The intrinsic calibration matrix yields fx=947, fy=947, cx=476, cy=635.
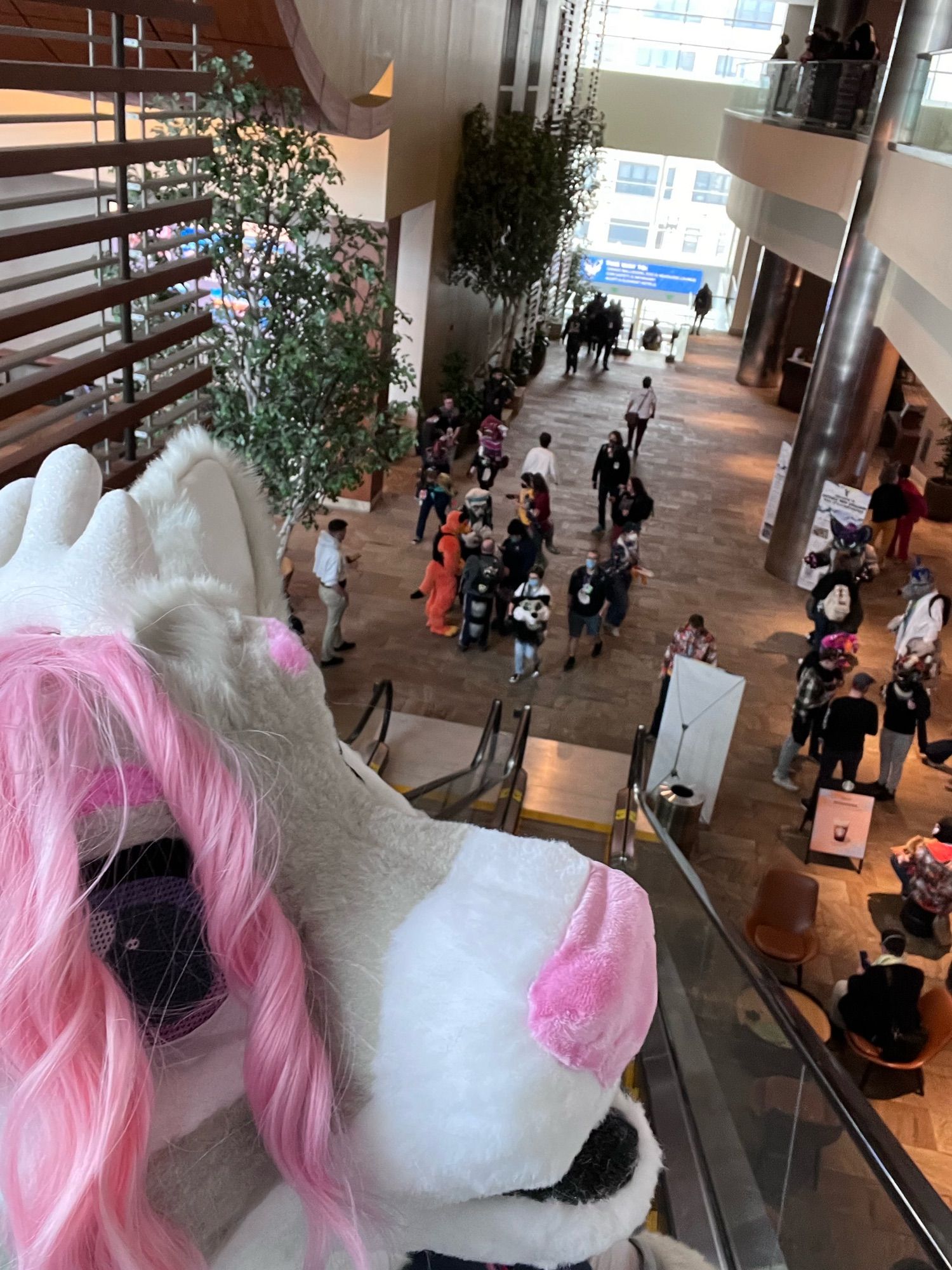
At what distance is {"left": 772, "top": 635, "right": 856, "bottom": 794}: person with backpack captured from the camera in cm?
724

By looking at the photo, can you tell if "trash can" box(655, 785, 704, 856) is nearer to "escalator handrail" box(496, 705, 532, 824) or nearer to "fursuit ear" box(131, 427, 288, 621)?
"escalator handrail" box(496, 705, 532, 824)

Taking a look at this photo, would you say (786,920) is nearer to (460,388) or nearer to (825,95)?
(825,95)

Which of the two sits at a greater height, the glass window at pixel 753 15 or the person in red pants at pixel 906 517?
the glass window at pixel 753 15

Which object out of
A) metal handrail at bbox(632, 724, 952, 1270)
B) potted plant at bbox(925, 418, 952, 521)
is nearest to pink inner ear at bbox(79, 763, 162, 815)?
metal handrail at bbox(632, 724, 952, 1270)

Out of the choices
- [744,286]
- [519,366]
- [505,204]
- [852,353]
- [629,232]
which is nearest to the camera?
[852,353]

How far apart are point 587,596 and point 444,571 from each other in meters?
1.44

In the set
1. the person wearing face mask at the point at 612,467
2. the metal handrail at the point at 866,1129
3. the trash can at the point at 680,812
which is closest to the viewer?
the metal handrail at the point at 866,1129

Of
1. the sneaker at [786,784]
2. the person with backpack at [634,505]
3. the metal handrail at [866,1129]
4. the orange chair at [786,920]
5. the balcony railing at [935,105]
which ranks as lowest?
the sneaker at [786,784]

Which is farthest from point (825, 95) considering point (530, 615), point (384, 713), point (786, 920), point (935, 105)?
point (786, 920)

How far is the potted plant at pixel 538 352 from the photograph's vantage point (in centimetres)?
1975

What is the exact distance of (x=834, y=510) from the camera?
10445 mm

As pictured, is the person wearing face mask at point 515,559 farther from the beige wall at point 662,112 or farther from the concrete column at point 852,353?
the beige wall at point 662,112

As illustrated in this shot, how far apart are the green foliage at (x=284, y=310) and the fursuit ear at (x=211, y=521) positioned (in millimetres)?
5013

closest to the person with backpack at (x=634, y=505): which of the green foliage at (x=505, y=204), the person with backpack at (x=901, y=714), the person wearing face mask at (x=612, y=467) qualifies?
the person wearing face mask at (x=612, y=467)
